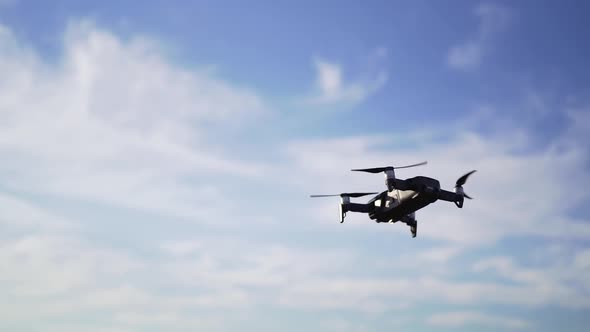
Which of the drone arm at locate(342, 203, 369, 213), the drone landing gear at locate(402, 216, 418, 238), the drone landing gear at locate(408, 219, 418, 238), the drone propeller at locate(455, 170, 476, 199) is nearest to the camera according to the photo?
the drone propeller at locate(455, 170, 476, 199)

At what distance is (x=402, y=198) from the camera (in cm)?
4112

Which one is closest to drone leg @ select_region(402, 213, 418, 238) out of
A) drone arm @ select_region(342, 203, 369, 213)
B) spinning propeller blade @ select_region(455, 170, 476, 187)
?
drone arm @ select_region(342, 203, 369, 213)

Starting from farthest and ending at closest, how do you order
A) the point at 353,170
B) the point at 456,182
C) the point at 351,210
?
the point at 351,210 → the point at 456,182 → the point at 353,170

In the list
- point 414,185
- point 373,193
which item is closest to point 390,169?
point 414,185

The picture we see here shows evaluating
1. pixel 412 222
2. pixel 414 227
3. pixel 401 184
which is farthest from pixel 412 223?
pixel 401 184

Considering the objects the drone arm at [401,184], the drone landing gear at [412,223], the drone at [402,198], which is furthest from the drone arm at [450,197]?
the drone landing gear at [412,223]

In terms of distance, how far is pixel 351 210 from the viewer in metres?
45.0

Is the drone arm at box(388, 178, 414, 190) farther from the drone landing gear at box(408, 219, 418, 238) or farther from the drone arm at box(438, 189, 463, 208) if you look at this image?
the drone landing gear at box(408, 219, 418, 238)

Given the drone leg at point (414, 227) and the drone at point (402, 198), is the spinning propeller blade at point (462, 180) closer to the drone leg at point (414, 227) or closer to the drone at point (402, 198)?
the drone at point (402, 198)

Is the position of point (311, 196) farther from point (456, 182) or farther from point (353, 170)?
point (456, 182)

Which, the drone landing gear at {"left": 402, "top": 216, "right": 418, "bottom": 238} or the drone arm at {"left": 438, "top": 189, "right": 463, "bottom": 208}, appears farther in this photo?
the drone landing gear at {"left": 402, "top": 216, "right": 418, "bottom": 238}

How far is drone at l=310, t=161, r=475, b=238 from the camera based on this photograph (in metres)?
39.3

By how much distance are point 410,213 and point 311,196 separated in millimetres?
8168

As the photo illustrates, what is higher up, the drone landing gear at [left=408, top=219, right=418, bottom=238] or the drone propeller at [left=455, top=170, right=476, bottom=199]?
the drone propeller at [left=455, top=170, right=476, bottom=199]
